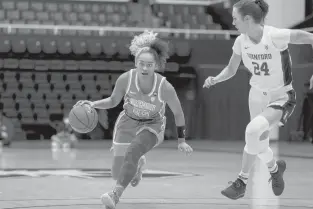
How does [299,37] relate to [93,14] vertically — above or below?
above

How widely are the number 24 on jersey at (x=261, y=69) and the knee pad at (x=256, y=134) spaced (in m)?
0.41

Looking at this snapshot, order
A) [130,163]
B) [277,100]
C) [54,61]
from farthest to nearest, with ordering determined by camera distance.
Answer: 1. [54,61]
2. [277,100]
3. [130,163]

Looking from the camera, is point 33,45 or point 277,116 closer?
point 277,116

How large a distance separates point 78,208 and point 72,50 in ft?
45.2

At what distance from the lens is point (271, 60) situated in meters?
6.37

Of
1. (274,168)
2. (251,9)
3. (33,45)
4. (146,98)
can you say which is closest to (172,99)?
(146,98)

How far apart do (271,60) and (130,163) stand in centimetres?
158

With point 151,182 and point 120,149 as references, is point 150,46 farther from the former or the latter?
point 151,182

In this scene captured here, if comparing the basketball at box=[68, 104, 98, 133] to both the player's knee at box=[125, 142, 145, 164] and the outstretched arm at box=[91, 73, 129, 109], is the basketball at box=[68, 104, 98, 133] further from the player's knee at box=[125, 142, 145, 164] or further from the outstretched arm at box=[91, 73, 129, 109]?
the player's knee at box=[125, 142, 145, 164]

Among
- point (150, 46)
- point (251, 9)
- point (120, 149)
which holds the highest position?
point (251, 9)

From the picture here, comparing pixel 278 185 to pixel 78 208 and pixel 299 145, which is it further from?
pixel 299 145

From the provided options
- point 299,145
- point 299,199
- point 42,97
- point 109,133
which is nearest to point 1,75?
point 42,97

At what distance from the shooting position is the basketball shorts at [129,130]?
6.46 metres

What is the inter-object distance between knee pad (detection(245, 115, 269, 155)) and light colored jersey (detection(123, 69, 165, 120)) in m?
0.84
